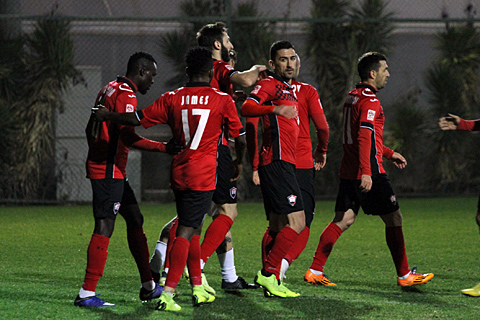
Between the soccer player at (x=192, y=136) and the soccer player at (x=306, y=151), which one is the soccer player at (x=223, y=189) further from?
the soccer player at (x=192, y=136)

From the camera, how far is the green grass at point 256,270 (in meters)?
5.00

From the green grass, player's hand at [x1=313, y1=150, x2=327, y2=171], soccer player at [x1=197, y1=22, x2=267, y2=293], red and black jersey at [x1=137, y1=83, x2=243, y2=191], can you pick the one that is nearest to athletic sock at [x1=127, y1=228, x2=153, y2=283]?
the green grass

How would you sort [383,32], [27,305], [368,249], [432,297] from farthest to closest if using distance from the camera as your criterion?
1. [383,32]
2. [368,249]
3. [432,297]
4. [27,305]

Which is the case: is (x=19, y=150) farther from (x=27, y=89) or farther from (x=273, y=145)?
(x=273, y=145)

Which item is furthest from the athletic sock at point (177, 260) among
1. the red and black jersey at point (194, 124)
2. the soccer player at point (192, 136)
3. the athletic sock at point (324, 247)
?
the athletic sock at point (324, 247)

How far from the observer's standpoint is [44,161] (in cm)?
1379

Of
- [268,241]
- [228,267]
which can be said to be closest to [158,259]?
[228,267]

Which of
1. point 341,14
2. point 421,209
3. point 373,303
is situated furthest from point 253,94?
point 341,14

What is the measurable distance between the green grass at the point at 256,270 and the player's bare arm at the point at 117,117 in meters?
1.30

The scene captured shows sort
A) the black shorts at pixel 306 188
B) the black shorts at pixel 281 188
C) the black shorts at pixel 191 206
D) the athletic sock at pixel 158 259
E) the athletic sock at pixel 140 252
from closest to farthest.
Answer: the black shorts at pixel 191 206
the athletic sock at pixel 140 252
the black shorts at pixel 281 188
the athletic sock at pixel 158 259
the black shorts at pixel 306 188

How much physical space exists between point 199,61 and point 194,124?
460mm

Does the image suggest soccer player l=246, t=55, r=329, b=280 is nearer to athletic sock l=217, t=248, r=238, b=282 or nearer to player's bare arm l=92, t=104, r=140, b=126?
athletic sock l=217, t=248, r=238, b=282

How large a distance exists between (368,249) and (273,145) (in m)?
3.13

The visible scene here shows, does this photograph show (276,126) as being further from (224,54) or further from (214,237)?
(214,237)
